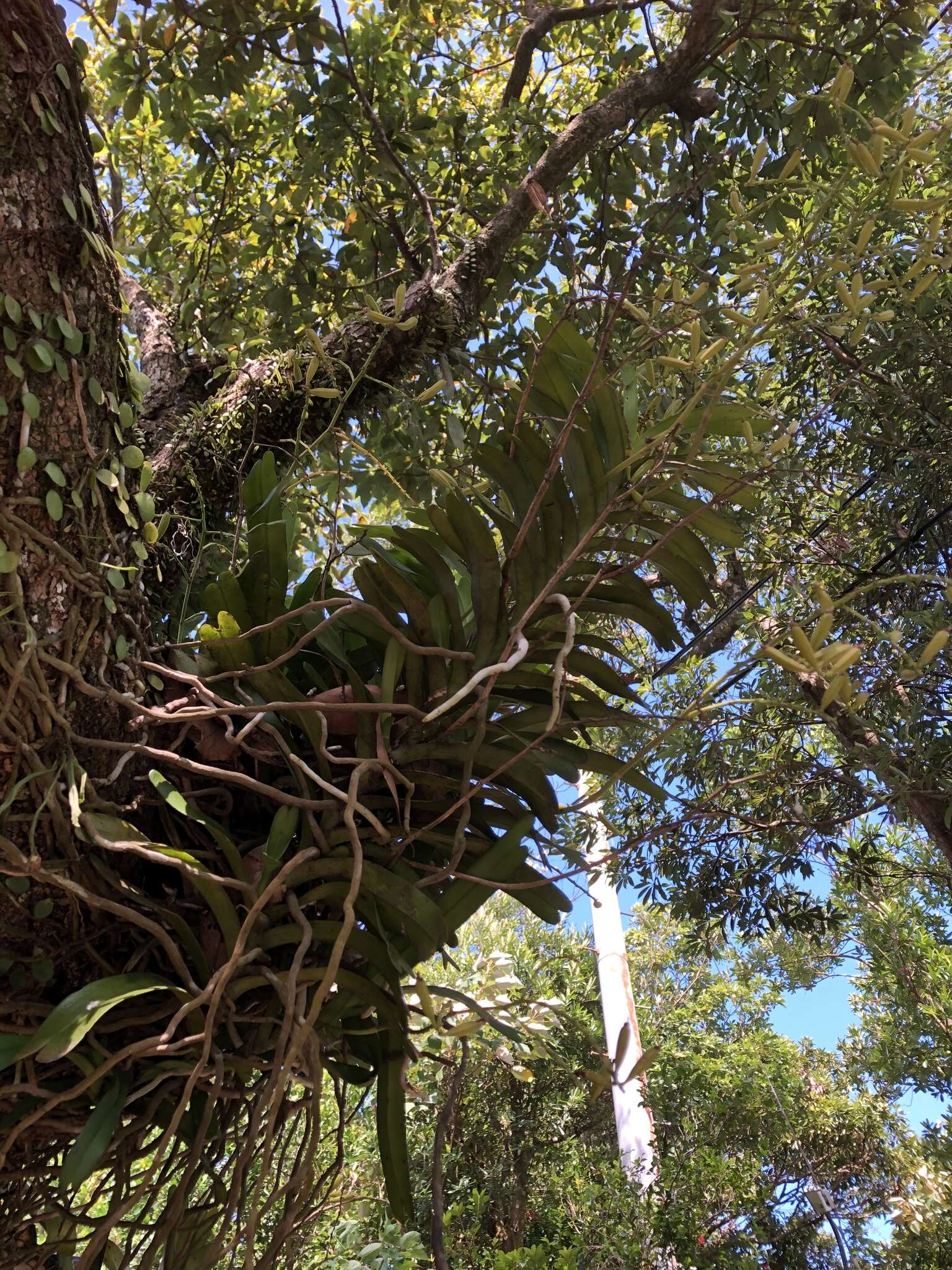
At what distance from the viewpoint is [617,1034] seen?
3025 mm

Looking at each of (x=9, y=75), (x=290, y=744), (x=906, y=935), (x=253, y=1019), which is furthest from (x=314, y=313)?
(x=906, y=935)

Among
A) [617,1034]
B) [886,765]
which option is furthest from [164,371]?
[617,1034]

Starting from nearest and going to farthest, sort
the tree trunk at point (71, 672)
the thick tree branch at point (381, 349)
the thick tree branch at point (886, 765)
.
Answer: the tree trunk at point (71, 672), the thick tree branch at point (381, 349), the thick tree branch at point (886, 765)

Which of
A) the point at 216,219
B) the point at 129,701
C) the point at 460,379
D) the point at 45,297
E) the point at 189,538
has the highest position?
the point at 216,219

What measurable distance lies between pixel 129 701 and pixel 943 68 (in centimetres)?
308

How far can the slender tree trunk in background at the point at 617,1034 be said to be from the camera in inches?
134

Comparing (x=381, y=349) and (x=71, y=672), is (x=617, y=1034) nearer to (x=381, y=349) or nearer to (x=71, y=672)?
(x=381, y=349)

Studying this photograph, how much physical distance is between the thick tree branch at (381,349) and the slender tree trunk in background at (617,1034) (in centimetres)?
178

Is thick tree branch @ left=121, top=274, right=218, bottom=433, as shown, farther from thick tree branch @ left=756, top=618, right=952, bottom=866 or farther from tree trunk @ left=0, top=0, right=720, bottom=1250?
thick tree branch @ left=756, top=618, right=952, bottom=866

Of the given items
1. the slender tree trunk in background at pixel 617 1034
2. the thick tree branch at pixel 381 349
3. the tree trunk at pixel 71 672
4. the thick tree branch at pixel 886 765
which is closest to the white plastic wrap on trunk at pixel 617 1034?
the slender tree trunk in background at pixel 617 1034

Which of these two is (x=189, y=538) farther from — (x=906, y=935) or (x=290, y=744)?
(x=906, y=935)

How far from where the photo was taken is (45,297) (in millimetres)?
622

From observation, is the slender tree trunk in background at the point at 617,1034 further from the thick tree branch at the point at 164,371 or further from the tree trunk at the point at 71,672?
the tree trunk at the point at 71,672

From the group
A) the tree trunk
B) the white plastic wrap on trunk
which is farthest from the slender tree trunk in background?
the tree trunk
